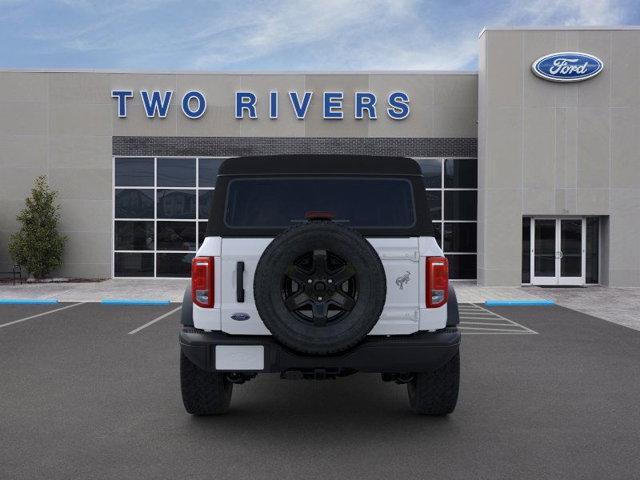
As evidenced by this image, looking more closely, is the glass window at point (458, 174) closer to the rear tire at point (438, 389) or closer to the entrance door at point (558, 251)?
the entrance door at point (558, 251)

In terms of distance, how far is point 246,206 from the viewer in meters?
4.69

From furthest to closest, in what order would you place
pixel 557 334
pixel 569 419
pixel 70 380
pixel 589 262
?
pixel 589 262
pixel 557 334
pixel 70 380
pixel 569 419

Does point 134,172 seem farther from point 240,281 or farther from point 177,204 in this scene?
point 240,281

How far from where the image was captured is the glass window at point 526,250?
18.9 m

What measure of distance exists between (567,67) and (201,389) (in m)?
17.1

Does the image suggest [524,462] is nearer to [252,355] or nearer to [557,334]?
[252,355]

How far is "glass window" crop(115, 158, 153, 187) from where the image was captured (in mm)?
20281

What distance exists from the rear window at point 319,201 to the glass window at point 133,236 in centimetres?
1634

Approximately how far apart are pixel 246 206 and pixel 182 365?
54.7 inches

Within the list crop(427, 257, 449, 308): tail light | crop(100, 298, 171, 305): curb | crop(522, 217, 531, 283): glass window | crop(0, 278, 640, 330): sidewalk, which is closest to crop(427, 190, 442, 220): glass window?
crop(0, 278, 640, 330): sidewalk

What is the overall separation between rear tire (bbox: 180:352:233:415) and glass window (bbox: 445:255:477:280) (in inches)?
629

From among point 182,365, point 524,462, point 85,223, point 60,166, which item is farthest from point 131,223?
point 524,462

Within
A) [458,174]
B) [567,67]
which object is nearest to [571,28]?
[567,67]

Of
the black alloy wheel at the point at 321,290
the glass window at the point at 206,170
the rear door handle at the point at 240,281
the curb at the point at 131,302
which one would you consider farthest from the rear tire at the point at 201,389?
the glass window at the point at 206,170
